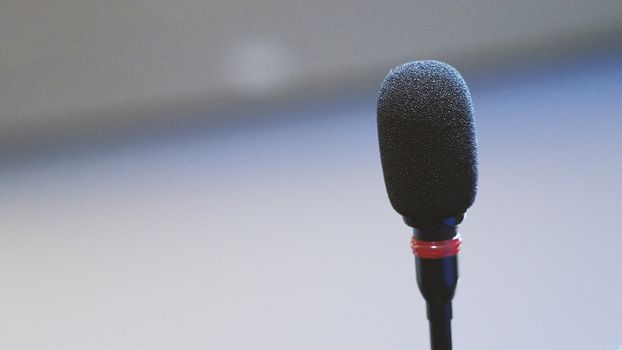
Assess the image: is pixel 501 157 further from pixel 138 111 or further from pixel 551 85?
pixel 138 111

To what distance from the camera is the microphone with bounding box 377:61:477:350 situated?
0.83 m

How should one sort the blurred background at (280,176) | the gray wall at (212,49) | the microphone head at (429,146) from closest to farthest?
the microphone head at (429,146) < the blurred background at (280,176) < the gray wall at (212,49)

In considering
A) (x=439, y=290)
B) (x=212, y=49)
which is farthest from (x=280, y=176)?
(x=439, y=290)

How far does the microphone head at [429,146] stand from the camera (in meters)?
0.83

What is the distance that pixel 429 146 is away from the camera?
2.72 feet

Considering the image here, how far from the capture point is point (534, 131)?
273 centimetres

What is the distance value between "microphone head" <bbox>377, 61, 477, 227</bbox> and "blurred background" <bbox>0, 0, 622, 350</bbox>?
83cm

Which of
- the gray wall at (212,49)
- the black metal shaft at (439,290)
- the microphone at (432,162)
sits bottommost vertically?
the black metal shaft at (439,290)

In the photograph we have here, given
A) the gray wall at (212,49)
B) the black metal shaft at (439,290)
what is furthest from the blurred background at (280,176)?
the black metal shaft at (439,290)

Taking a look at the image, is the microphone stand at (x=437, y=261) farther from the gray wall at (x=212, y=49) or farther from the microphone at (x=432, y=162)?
the gray wall at (x=212, y=49)

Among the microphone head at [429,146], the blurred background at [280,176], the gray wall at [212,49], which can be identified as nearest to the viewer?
the microphone head at [429,146]

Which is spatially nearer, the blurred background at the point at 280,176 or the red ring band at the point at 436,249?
the red ring band at the point at 436,249

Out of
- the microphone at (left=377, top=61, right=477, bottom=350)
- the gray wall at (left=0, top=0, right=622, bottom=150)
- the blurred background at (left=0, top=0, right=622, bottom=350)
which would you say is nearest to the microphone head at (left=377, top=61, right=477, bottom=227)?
the microphone at (left=377, top=61, right=477, bottom=350)

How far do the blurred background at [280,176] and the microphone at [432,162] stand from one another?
806 millimetres
